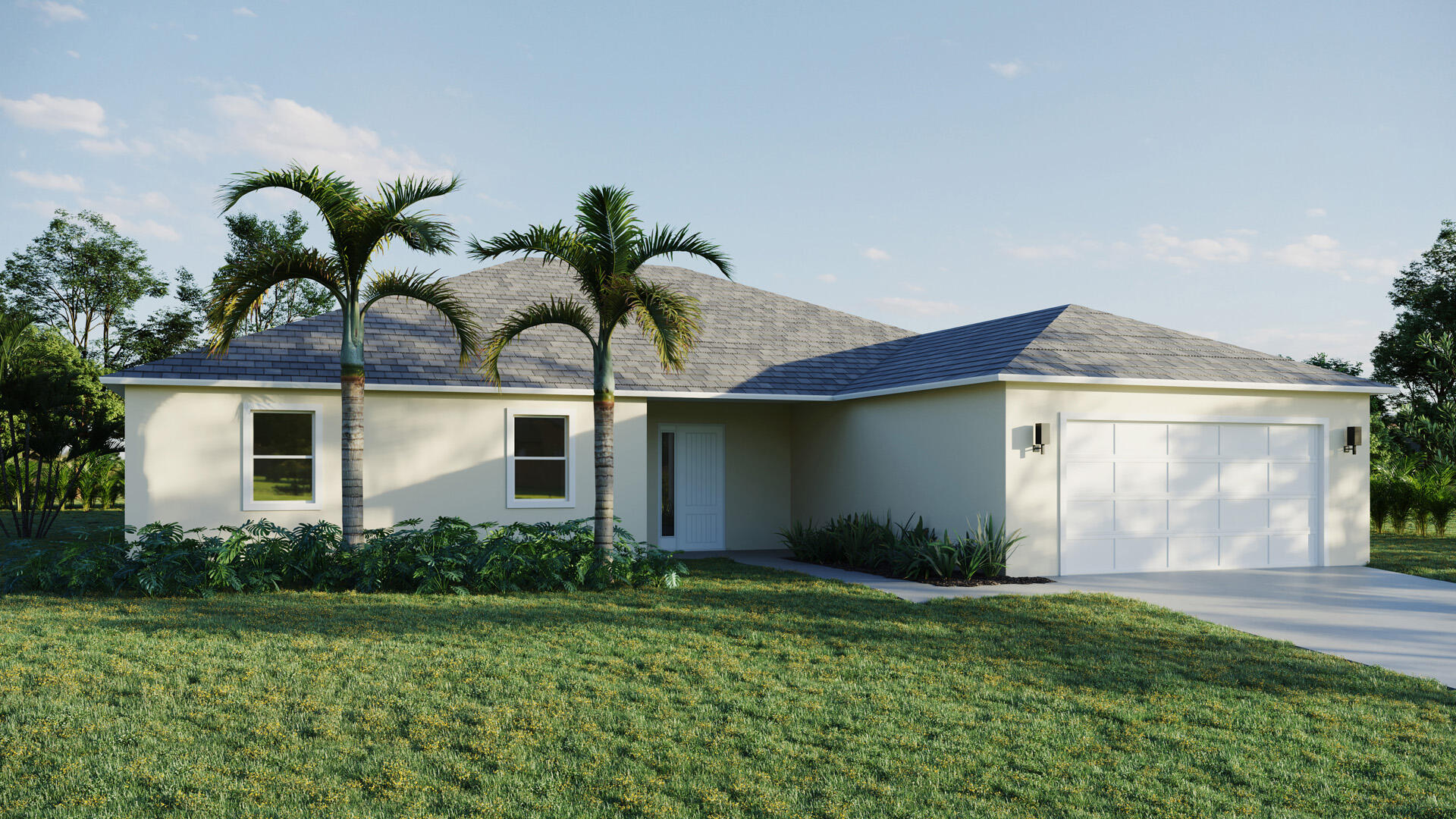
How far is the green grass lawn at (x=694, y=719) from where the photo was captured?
4.25 metres

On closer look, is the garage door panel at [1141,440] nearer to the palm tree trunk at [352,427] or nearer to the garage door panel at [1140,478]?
the garage door panel at [1140,478]

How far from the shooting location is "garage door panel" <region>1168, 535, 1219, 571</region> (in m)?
12.8

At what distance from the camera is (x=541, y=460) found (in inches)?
554

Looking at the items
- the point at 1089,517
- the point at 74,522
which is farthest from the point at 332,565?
the point at 74,522

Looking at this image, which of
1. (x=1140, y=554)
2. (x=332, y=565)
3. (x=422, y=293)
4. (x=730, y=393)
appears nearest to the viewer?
(x=332, y=565)

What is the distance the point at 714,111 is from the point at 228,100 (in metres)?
13.3

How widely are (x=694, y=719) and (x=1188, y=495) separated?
10.1 m

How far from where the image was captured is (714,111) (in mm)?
19828

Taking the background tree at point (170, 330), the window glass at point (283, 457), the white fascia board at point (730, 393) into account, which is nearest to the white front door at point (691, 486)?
the white fascia board at point (730, 393)

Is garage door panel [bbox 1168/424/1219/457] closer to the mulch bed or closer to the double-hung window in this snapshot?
the mulch bed

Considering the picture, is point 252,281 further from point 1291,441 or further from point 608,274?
point 1291,441

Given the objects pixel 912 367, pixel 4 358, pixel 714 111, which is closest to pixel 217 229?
pixel 4 358

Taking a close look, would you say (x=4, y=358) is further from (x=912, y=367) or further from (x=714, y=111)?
(x=912, y=367)

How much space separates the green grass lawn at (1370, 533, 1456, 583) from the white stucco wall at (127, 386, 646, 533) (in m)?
11.1
